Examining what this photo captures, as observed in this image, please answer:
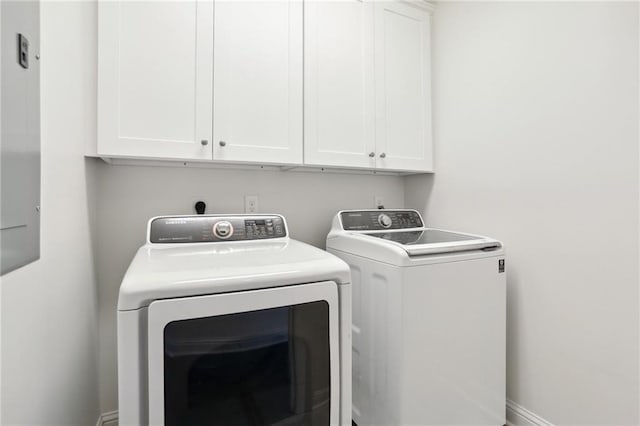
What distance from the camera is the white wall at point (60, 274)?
0.70m

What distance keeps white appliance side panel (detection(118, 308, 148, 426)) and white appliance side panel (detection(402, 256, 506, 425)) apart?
0.90m

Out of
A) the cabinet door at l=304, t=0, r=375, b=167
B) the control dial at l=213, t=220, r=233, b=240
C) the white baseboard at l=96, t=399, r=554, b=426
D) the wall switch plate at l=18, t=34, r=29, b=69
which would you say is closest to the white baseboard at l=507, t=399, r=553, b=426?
the white baseboard at l=96, t=399, r=554, b=426

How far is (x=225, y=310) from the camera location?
2.71 feet

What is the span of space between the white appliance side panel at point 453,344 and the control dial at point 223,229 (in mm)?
840

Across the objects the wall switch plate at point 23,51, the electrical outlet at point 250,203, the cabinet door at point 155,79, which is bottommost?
the electrical outlet at point 250,203

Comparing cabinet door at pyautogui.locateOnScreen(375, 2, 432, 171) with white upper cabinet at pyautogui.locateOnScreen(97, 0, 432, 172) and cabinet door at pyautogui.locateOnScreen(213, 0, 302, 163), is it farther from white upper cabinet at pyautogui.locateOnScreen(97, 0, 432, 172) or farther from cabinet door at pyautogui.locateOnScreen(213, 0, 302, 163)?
cabinet door at pyautogui.locateOnScreen(213, 0, 302, 163)

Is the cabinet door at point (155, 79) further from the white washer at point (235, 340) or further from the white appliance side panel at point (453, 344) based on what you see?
the white appliance side panel at point (453, 344)

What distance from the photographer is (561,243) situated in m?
1.37

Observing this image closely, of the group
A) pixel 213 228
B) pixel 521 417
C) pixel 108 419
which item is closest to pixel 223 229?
pixel 213 228

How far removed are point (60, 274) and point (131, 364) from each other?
0.46m

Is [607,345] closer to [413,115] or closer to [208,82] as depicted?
[413,115]

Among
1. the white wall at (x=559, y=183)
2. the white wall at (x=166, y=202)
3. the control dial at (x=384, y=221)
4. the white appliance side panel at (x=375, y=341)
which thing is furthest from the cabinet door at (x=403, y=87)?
the white appliance side panel at (x=375, y=341)

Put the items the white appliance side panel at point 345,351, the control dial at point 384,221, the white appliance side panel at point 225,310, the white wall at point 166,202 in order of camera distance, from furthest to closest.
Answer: the control dial at point 384,221, the white wall at point 166,202, the white appliance side panel at point 345,351, the white appliance side panel at point 225,310

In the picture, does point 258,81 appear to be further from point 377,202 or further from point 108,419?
point 108,419
